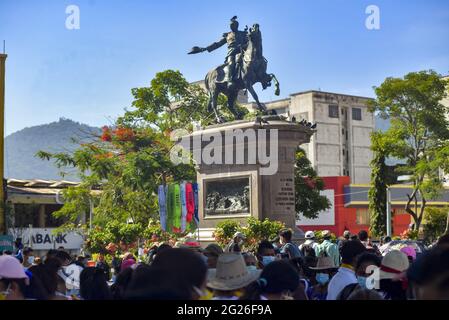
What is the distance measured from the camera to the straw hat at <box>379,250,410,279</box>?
7.38 m

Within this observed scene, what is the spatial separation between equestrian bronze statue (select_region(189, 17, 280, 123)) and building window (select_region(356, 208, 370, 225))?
4776cm

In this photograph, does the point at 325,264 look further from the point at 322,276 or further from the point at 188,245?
the point at 188,245

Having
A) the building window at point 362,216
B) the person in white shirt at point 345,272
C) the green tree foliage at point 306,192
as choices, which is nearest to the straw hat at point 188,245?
the person in white shirt at point 345,272

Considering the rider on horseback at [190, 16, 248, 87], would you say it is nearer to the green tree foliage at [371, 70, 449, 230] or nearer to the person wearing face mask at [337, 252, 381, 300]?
the person wearing face mask at [337, 252, 381, 300]

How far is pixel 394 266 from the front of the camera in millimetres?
7398

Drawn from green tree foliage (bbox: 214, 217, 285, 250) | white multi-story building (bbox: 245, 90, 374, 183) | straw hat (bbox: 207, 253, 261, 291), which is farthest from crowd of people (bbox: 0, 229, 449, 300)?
white multi-story building (bbox: 245, 90, 374, 183)

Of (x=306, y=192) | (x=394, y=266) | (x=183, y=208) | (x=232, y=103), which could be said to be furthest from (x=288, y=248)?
(x=306, y=192)

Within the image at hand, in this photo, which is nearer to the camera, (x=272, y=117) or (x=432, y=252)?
(x=432, y=252)

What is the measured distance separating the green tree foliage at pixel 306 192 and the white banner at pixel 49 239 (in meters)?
15.2

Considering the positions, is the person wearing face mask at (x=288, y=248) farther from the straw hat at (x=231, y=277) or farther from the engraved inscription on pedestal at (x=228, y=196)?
the engraved inscription on pedestal at (x=228, y=196)
